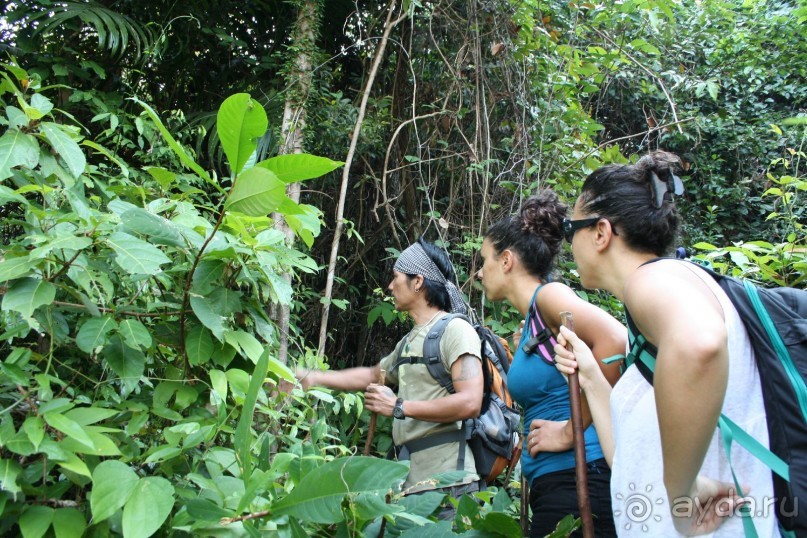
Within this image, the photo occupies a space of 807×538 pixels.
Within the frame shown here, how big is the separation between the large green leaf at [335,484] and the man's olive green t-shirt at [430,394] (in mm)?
1598

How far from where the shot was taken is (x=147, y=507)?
1123 millimetres

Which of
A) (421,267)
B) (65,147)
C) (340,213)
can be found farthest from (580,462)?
(340,213)

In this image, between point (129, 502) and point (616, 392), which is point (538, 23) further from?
point (129, 502)

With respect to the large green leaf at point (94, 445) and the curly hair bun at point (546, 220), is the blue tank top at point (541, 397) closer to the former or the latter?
the curly hair bun at point (546, 220)

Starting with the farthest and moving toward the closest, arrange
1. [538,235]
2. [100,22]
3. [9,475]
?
[100,22] < [538,235] < [9,475]

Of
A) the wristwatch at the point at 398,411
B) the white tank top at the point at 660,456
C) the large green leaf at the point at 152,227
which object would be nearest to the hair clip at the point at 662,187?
the white tank top at the point at 660,456

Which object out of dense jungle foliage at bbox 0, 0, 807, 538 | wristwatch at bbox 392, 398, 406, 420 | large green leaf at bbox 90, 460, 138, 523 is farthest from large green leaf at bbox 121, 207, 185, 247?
wristwatch at bbox 392, 398, 406, 420

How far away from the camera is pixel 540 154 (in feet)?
15.0

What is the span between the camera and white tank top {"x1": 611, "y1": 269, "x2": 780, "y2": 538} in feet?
4.13

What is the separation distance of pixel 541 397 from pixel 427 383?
787 mm

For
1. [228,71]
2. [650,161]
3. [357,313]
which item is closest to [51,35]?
[228,71]

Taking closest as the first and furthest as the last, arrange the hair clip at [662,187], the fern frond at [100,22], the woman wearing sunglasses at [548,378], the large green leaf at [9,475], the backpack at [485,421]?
the large green leaf at [9,475] < the hair clip at [662,187] < the woman wearing sunglasses at [548,378] < the backpack at [485,421] < the fern frond at [100,22]

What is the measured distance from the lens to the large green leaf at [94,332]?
4.26 ft

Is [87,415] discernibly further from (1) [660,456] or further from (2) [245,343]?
(1) [660,456]
